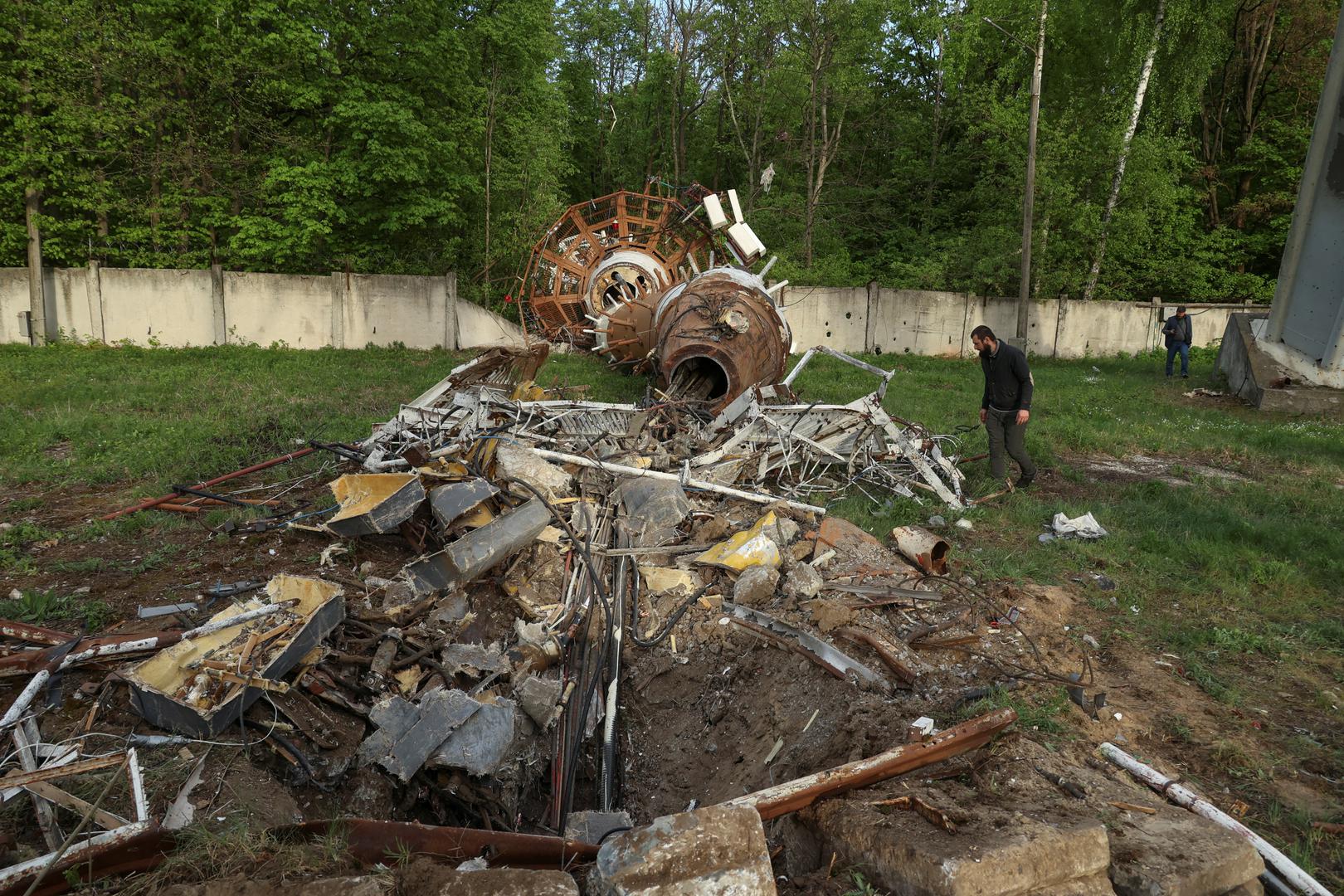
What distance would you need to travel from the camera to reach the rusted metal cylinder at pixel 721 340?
9562 millimetres

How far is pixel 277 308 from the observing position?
16312 millimetres

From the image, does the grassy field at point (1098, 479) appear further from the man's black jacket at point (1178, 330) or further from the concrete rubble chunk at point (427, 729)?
the concrete rubble chunk at point (427, 729)

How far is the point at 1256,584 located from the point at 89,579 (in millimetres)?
8396

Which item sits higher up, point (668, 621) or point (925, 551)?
point (925, 551)

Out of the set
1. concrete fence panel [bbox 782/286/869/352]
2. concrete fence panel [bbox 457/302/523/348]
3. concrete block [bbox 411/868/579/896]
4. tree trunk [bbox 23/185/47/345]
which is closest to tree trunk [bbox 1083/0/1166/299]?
concrete fence panel [bbox 782/286/869/352]

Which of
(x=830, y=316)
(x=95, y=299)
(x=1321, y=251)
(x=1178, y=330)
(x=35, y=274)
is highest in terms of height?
(x=1321, y=251)

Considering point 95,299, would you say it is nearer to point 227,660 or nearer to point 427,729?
point 227,660

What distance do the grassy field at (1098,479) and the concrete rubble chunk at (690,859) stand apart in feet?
7.33

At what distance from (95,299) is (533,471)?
1497 cm

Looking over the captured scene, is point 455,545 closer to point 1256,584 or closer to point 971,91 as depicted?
point 1256,584

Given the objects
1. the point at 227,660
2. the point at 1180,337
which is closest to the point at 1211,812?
the point at 227,660

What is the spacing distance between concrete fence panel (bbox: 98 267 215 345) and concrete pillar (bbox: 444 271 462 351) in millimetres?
5034

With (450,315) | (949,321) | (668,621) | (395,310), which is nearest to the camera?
(668,621)

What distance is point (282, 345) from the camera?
1634 cm
